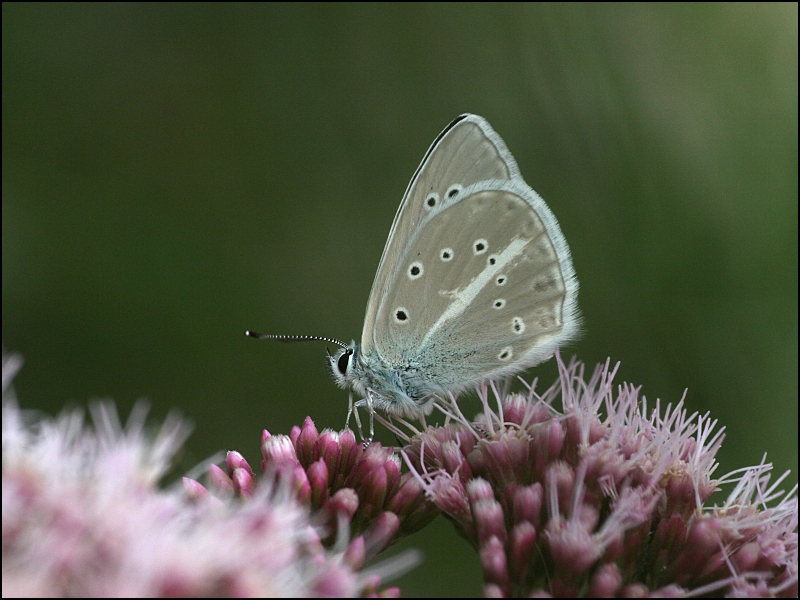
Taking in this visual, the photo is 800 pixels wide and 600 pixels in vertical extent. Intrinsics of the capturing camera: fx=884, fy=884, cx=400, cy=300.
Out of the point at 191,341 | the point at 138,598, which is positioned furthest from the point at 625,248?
the point at 138,598

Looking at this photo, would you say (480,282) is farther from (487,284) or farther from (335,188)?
(335,188)

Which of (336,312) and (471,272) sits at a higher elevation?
(471,272)

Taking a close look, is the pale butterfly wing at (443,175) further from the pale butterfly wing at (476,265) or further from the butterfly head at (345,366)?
the butterfly head at (345,366)

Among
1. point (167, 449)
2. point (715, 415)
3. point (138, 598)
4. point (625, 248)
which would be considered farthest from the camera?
point (625, 248)

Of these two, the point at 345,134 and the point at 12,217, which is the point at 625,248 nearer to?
the point at 345,134

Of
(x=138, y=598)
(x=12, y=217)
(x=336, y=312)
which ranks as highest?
(x=12, y=217)

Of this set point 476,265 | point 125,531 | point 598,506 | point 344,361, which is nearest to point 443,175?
point 476,265

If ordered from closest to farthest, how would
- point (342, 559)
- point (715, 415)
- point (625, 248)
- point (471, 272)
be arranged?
1. point (342, 559)
2. point (471, 272)
3. point (715, 415)
4. point (625, 248)

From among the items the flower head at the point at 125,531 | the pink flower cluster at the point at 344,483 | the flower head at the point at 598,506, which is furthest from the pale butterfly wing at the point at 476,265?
the flower head at the point at 125,531

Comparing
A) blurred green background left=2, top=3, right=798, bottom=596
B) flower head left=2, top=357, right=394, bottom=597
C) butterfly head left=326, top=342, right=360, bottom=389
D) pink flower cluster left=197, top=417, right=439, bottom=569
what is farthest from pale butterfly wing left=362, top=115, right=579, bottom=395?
flower head left=2, top=357, right=394, bottom=597
